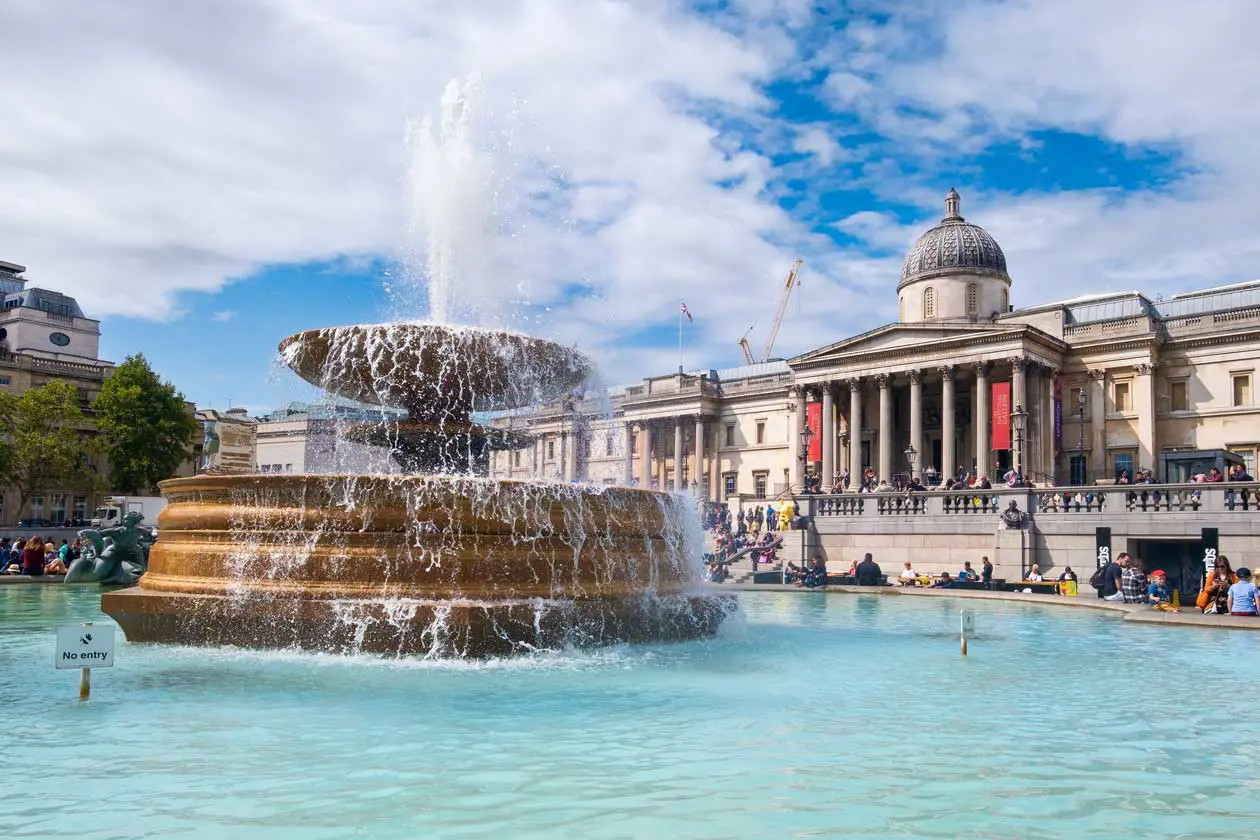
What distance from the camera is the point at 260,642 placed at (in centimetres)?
988

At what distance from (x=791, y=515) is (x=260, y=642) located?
1054 inches

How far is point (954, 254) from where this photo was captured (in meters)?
56.9

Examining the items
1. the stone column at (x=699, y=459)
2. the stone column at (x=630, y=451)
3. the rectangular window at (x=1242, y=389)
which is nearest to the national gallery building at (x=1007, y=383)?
the rectangular window at (x=1242, y=389)

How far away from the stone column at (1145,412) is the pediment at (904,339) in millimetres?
6966

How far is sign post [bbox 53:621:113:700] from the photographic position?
746 cm

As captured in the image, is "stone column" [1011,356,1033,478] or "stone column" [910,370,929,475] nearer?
"stone column" [1011,356,1033,478]

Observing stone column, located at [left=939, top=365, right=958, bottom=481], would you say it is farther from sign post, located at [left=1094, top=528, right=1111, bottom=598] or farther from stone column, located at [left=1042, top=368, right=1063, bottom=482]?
sign post, located at [left=1094, top=528, right=1111, bottom=598]

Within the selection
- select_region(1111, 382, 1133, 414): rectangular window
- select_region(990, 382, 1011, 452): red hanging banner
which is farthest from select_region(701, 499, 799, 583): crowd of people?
select_region(1111, 382, 1133, 414): rectangular window

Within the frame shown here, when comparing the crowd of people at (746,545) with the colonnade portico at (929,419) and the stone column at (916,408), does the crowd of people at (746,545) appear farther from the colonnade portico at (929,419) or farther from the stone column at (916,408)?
the stone column at (916,408)

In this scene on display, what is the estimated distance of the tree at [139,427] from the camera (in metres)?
55.1

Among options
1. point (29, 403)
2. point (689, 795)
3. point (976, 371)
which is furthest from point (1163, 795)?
point (29, 403)

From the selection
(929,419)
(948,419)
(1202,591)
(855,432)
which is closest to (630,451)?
(855,432)

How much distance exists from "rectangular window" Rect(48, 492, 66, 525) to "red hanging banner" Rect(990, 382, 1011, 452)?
51.9 m

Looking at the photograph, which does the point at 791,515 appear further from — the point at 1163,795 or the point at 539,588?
the point at 1163,795
